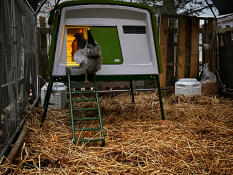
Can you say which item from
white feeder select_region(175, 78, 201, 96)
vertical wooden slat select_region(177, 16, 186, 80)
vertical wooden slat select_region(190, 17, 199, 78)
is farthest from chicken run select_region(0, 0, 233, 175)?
vertical wooden slat select_region(190, 17, 199, 78)

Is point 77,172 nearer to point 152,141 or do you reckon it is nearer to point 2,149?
point 2,149

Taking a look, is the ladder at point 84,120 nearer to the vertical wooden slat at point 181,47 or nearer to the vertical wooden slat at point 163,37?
the vertical wooden slat at point 163,37

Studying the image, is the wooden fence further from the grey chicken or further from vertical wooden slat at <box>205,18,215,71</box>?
the grey chicken

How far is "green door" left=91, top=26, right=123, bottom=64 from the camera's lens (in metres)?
3.19

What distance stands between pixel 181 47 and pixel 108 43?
2848mm

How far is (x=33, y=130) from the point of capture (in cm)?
284

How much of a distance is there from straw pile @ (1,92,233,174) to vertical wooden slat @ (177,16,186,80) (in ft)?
5.89

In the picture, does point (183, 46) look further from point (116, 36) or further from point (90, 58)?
point (90, 58)

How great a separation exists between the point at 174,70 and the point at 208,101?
1243mm

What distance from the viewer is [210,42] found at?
571cm

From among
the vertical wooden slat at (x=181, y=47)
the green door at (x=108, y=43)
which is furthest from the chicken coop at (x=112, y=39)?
the vertical wooden slat at (x=181, y=47)

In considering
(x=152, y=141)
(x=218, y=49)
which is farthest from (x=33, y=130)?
(x=218, y=49)

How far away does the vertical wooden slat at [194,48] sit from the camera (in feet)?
18.2

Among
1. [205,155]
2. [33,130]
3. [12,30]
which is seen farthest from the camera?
[33,130]
